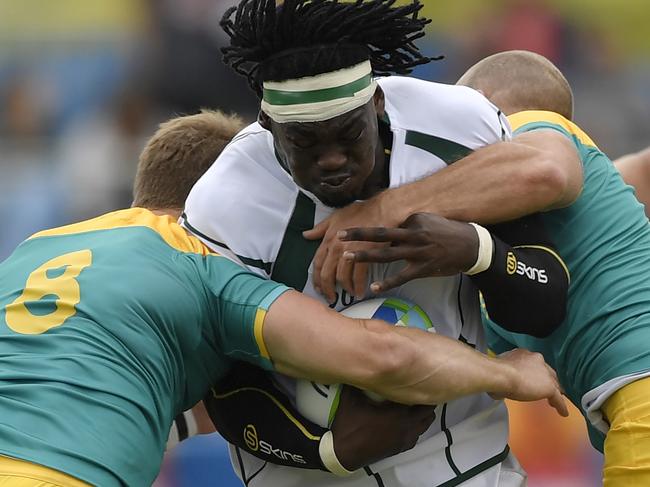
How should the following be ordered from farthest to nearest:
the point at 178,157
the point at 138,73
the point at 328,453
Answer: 1. the point at 138,73
2. the point at 178,157
3. the point at 328,453

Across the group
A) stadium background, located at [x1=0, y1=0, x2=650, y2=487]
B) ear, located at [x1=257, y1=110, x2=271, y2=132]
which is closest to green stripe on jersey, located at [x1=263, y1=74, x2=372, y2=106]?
ear, located at [x1=257, y1=110, x2=271, y2=132]

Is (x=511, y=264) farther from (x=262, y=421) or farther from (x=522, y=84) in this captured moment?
(x=522, y=84)

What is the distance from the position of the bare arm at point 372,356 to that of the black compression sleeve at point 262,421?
0.63ft

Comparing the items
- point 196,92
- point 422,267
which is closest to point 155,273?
point 422,267

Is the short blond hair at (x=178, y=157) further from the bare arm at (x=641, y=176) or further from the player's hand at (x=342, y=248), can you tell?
the bare arm at (x=641, y=176)

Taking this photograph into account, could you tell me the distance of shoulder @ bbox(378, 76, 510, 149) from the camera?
347 cm

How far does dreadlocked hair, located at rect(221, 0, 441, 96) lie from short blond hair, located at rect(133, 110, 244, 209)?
623 mm

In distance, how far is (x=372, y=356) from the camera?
10.4 feet

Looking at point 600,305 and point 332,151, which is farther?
point 600,305

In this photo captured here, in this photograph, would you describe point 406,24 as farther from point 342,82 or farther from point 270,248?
point 270,248

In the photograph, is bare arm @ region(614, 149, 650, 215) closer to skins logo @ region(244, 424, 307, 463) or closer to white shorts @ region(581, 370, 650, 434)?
white shorts @ region(581, 370, 650, 434)

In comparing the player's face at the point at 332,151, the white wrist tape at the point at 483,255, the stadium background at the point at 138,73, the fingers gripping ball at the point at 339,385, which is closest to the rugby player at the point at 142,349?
the fingers gripping ball at the point at 339,385

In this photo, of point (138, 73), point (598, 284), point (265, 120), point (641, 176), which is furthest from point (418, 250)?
point (138, 73)

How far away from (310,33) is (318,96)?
0.19 metres
